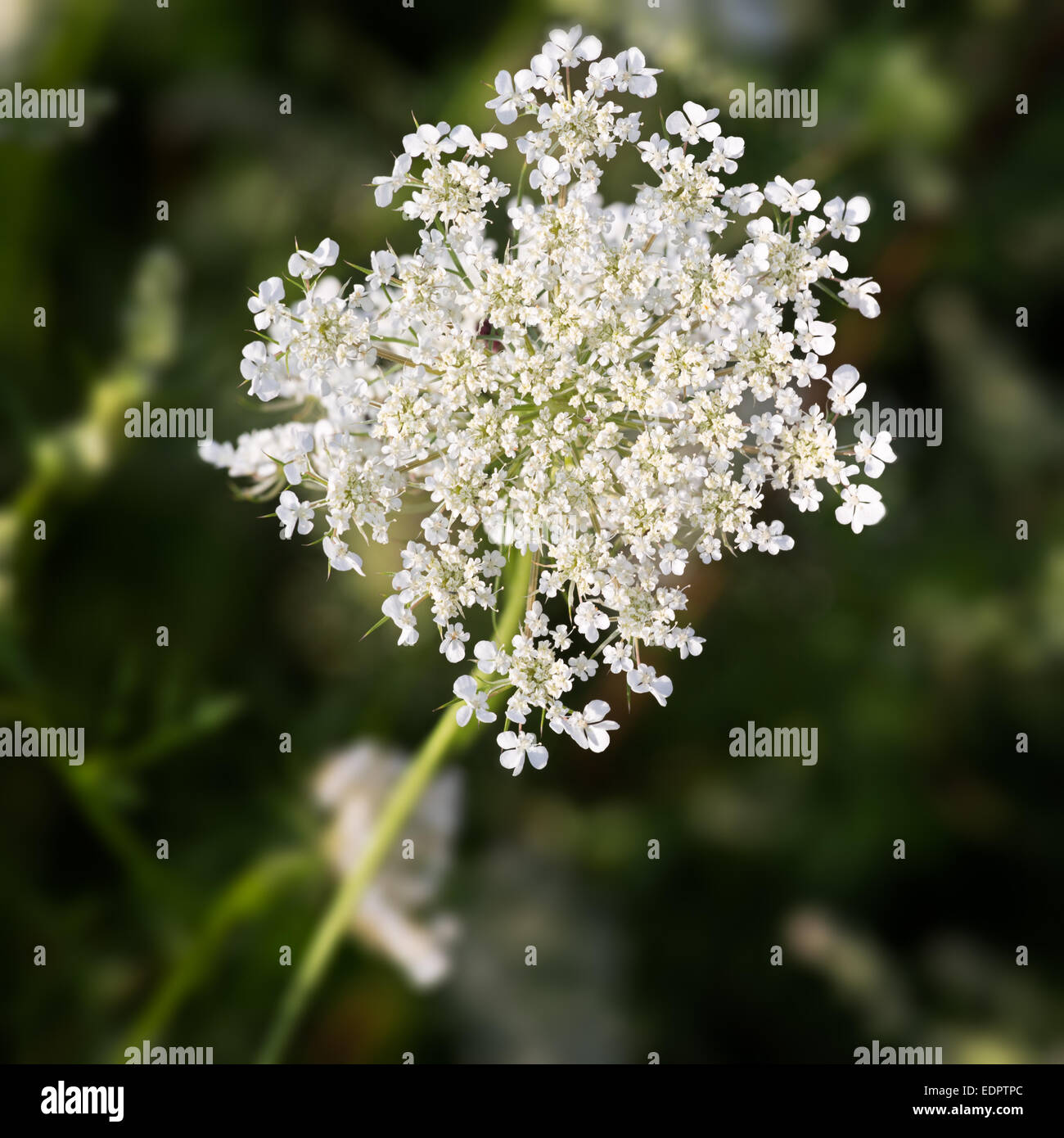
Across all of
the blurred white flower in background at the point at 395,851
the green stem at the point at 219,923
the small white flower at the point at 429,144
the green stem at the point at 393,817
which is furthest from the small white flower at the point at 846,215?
the green stem at the point at 219,923

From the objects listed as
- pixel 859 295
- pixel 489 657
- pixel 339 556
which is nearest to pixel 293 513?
pixel 339 556

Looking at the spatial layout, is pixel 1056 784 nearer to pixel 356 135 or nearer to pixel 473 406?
pixel 473 406

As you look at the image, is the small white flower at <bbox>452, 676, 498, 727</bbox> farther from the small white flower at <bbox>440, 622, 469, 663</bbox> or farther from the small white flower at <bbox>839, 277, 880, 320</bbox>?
the small white flower at <bbox>839, 277, 880, 320</bbox>

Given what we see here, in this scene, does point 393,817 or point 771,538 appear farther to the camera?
point 393,817

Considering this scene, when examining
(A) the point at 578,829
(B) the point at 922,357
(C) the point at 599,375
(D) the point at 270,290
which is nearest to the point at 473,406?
(C) the point at 599,375

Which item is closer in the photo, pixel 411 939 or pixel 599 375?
pixel 599 375

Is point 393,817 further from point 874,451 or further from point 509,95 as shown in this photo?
point 509,95
